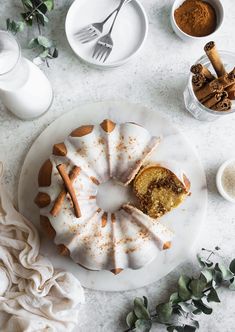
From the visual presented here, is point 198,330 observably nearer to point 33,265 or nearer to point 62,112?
point 33,265

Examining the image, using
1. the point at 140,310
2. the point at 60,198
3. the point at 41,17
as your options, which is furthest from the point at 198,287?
the point at 41,17

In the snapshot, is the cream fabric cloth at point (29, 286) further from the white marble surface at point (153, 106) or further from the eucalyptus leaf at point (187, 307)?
the eucalyptus leaf at point (187, 307)

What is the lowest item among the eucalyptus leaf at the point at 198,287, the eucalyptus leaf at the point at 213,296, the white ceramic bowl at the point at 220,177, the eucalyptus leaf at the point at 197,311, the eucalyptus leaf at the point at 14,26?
the eucalyptus leaf at the point at 197,311

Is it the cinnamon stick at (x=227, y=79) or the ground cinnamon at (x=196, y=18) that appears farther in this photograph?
the ground cinnamon at (x=196, y=18)

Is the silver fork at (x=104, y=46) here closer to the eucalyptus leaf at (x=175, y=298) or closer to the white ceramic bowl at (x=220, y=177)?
the white ceramic bowl at (x=220, y=177)

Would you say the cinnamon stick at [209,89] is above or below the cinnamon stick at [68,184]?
above

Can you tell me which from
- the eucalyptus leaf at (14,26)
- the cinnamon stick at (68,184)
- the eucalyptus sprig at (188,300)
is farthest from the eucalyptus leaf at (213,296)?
the eucalyptus leaf at (14,26)

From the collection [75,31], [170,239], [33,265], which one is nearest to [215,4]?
[75,31]
